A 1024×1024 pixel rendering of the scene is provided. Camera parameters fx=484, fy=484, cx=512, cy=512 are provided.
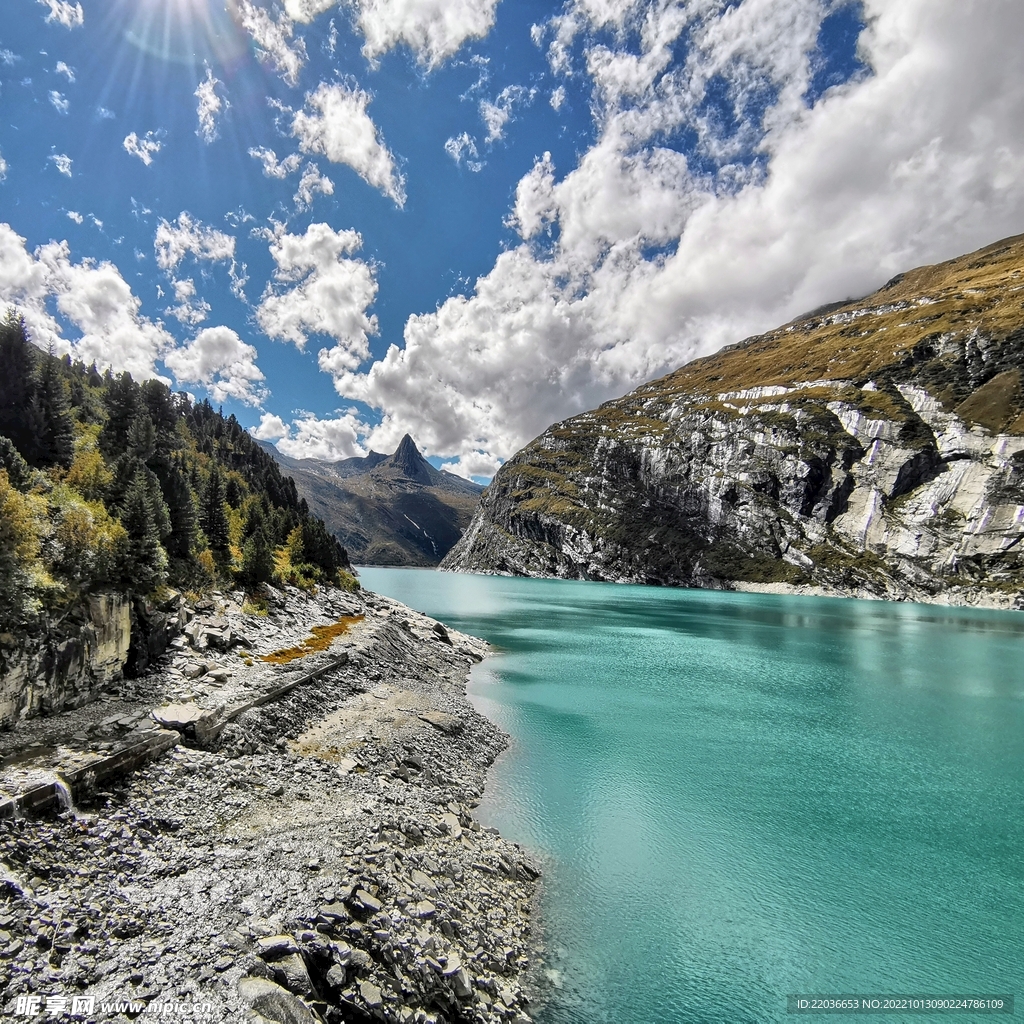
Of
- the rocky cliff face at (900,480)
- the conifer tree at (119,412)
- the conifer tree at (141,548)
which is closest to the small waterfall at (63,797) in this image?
the conifer tree at (141,548)

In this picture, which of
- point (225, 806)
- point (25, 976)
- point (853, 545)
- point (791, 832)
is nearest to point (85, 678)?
point (225, 806)

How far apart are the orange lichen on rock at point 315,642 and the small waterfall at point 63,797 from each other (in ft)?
48.5

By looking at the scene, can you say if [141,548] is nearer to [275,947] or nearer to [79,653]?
[79,653]

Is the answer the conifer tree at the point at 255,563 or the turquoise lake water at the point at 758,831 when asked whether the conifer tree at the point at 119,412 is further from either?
the turquoise lake water at the point at 758,831

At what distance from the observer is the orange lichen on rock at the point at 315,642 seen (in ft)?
89.5

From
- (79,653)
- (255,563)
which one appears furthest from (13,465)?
(255,563)

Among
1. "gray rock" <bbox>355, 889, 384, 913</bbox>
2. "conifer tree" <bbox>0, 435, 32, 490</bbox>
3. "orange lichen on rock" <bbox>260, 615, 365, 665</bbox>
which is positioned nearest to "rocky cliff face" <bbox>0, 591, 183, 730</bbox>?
"orange lichen on rock" <bbox>260, 615, 365, 665</bbox>

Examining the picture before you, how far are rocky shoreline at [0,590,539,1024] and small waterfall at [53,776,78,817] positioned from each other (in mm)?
54

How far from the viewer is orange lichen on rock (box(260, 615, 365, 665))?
27.3 metres

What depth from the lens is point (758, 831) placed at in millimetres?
17328

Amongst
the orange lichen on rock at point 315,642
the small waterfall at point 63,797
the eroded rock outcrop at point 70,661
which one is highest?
the eroded rock outcrop at point 70,661

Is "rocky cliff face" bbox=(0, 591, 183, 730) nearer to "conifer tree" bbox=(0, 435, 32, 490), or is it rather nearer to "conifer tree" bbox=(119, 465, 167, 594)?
"conifer tree" bbox=(119, 465, 167, 594)

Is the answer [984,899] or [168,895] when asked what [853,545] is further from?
[168,895]

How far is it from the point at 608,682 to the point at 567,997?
1155 inches
